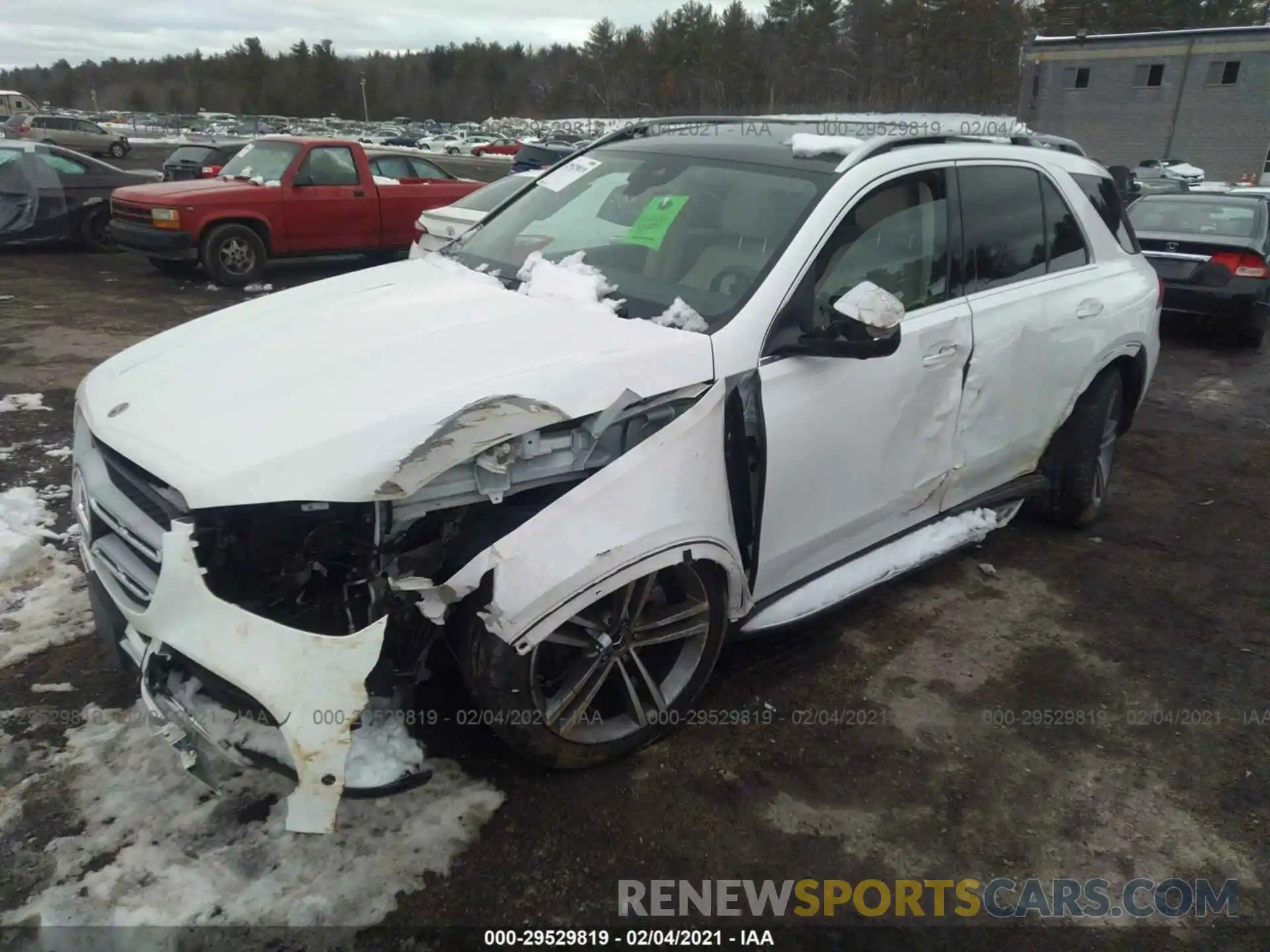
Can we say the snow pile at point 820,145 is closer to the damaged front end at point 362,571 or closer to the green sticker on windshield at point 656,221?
the green sticker on windshield at point 656,221

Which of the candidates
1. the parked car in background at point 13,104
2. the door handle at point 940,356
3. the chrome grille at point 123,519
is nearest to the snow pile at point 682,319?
the door handle at point 940,356

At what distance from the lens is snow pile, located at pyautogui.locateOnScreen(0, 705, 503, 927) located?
218 cm

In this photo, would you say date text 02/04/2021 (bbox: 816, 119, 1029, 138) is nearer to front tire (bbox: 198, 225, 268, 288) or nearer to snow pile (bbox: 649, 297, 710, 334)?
snow pile (bbox: 649, 297, 710, 334)

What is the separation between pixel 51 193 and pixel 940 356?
12.6 metres

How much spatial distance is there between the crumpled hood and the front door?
1.35ft

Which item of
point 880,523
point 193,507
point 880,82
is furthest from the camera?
point 880,82

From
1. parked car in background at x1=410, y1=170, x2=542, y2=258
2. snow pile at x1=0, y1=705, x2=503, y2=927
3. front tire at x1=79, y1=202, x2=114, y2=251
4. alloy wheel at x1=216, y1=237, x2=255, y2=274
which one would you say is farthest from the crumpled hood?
front tire at x1=79, y1=202, x2=114, y2=251

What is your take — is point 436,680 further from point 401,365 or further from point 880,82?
point 880,82

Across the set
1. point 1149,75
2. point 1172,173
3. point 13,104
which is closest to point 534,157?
point 1172,173

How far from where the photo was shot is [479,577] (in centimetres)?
A: 216

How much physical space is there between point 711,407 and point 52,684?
246cm

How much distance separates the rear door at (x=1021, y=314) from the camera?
347 centimetres

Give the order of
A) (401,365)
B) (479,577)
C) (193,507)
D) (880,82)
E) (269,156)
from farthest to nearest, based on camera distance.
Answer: (880,82) → (269,156) → (401,365) → (479,577) → (193,507)

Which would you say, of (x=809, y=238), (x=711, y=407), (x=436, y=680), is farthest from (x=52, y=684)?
(x=809, y=238)
